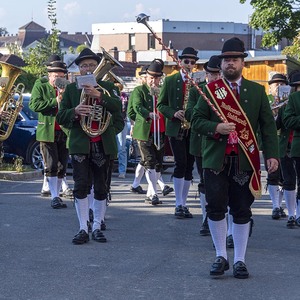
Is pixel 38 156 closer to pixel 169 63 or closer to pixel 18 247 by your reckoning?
pixel 18 247

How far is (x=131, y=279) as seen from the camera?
837cm

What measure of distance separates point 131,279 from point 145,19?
3.29m

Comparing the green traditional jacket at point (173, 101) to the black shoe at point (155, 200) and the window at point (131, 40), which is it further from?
the window at point (131, 40)

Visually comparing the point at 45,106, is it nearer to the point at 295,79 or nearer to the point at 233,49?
the point at 295,79

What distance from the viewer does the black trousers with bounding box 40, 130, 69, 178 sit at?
543 inches

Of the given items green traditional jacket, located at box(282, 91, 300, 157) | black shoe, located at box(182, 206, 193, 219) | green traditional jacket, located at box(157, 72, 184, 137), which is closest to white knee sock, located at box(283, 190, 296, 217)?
green traditional jacket, located at box(282, 91, 300, 157)

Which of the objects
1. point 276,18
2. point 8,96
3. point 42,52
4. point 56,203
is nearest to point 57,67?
point 56,203

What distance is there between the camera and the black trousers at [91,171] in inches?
403

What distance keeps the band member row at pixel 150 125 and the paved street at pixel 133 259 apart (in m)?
1.08

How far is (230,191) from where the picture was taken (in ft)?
28.4

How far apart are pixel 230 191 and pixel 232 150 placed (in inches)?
15.1

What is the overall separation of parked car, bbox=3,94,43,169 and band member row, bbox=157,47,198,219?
744cm

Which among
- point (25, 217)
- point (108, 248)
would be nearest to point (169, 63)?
point (25, 217)

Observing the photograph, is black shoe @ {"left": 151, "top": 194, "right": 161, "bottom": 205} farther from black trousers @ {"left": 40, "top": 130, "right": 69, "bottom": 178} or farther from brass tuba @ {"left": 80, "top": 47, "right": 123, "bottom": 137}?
brass tuba @ {"left": 80, "top": 47, "right": 123, "bottom": 137}
